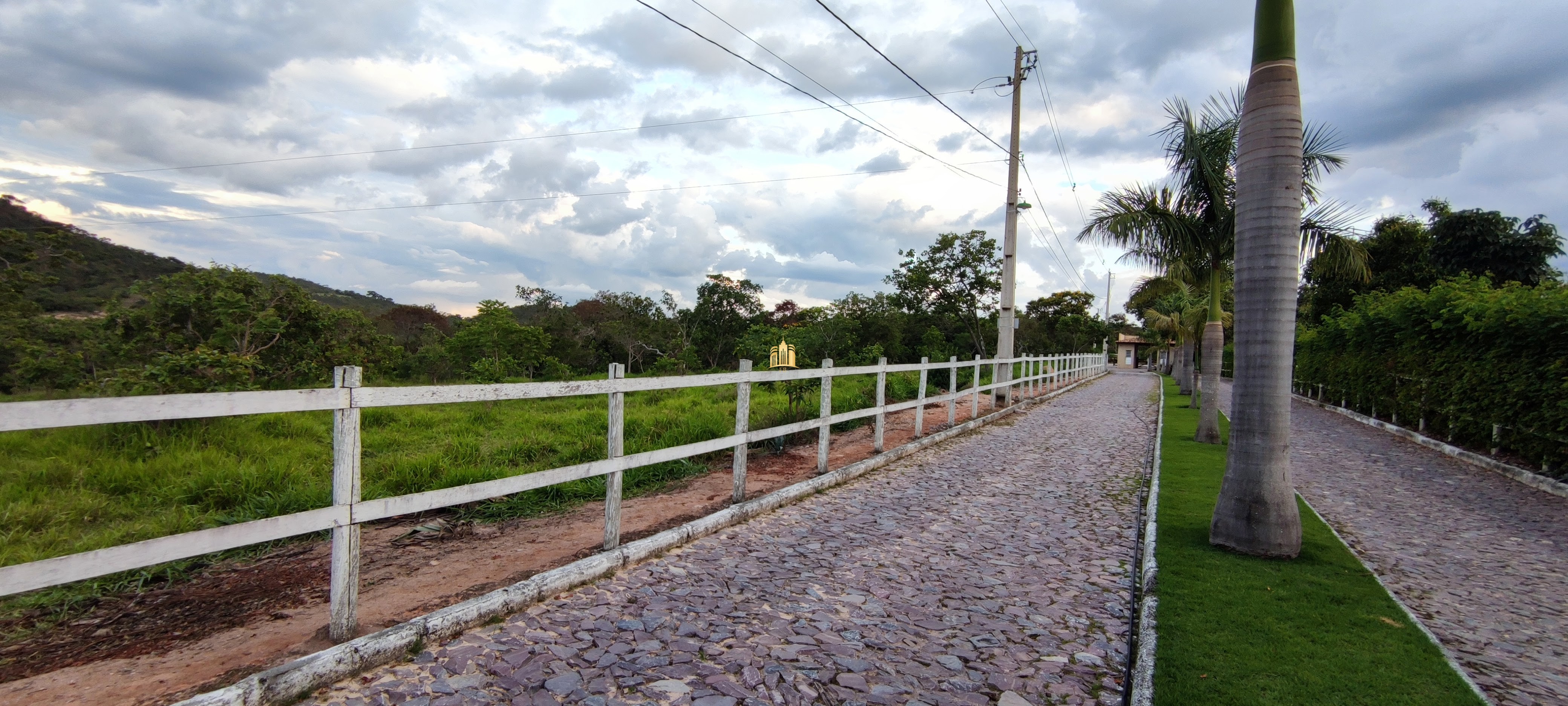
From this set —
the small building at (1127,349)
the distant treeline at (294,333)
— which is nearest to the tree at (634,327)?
the distant treeline at (294,333)

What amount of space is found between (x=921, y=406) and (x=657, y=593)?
7422 millimetres

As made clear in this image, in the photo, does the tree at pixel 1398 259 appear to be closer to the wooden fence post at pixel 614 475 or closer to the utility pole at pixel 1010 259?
the utility pole at pixel 1010 259

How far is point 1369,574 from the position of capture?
16.5ft

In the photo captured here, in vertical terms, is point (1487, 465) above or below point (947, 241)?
below

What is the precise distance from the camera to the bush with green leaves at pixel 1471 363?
29.7ft

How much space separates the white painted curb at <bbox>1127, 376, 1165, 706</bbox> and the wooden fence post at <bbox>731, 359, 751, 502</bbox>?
10.2 feet

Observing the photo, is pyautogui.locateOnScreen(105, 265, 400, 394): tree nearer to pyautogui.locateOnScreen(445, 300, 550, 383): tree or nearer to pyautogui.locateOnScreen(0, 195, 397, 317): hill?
pyautogui.locateOnScreen(0, 195, 397, 317): hill

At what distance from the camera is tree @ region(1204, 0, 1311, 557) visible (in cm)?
542

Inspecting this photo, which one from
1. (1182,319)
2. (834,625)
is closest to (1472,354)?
(1182,319)

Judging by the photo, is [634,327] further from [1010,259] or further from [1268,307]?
[1268,307]

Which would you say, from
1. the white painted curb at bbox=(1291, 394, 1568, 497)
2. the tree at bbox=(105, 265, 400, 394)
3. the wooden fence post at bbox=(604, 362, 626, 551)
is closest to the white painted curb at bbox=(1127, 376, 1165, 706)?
the wooden fence post at bbox=(604, 362, 626, 551)

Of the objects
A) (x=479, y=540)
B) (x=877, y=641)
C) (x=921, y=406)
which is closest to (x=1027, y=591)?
(x=877, y=641)

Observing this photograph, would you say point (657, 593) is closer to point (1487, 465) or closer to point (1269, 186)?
point (1269, 186)

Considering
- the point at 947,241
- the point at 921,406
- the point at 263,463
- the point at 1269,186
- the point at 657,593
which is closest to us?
the point at 657,593
